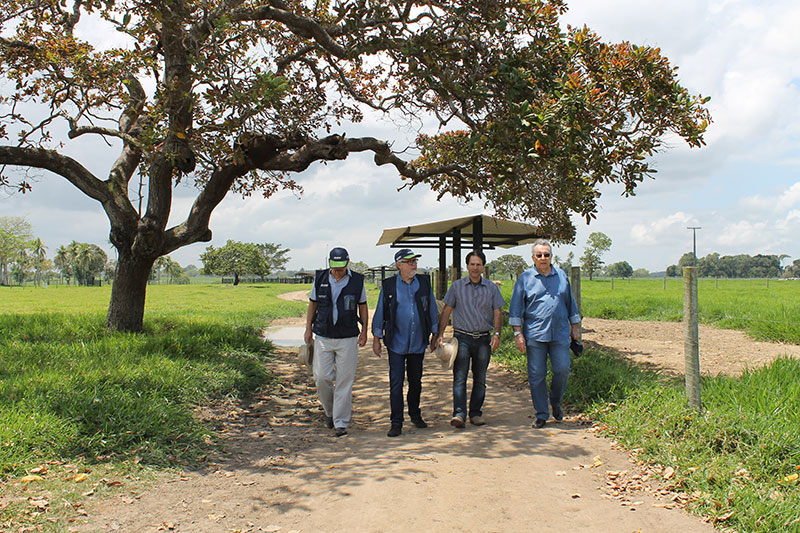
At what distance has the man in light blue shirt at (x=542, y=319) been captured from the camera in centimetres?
571

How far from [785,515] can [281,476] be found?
3.42 meters

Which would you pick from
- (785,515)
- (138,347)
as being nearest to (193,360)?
(138,347)

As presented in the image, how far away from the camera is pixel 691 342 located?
526 cm

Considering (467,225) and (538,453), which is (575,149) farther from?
(467,225)

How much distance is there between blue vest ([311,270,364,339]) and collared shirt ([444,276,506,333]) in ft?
3.18

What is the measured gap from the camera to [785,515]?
332 centimetres

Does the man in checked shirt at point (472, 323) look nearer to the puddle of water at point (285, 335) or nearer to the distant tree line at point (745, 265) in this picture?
the puddle of water at point (285, 335)

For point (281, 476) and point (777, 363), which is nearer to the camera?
point (281, 476)

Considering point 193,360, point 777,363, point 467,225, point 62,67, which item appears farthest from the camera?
point 467,225

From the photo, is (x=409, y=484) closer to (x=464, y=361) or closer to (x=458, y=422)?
(x=458, y=422)

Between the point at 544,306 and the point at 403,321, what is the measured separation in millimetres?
1416

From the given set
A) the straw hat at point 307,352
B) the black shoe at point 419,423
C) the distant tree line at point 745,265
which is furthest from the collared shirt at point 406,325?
the distant tree line at point 745,265

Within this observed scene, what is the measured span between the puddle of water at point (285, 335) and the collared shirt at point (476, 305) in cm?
811

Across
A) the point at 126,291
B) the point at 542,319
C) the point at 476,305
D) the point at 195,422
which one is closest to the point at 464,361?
the point at 476,305
